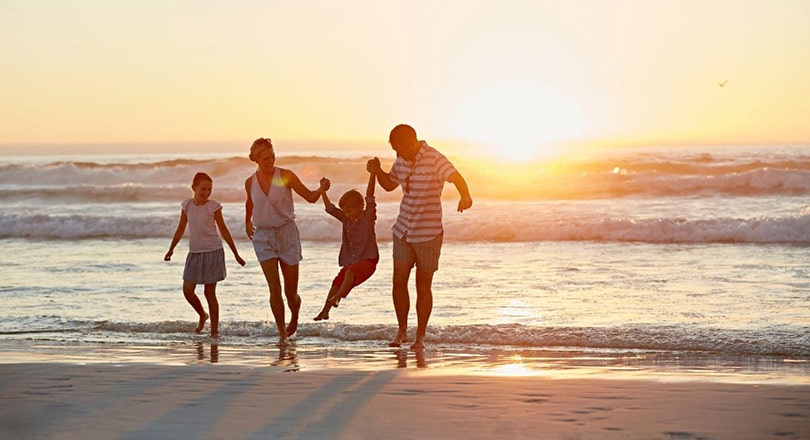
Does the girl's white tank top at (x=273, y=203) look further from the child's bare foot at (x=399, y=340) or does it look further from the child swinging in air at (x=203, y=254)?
the child's bare foot at (x=399, y=340)

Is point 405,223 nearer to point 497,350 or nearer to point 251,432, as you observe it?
point 497,350

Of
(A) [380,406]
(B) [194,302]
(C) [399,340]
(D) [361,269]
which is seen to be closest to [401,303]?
(C) [399,340]

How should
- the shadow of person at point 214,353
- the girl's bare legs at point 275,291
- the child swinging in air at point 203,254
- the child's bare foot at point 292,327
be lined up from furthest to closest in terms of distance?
1. the child swinging in air at point 203,254
2. the child's bare foot at point 292,327
3. the girl's bare legs at point 275,291
4. the shadow of person at point 214,353

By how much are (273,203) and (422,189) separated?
1396 mm

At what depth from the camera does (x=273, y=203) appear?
29.3 ft

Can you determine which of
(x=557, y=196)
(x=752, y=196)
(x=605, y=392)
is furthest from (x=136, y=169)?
(x=605, y=392)

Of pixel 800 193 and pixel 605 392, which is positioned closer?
Result: pixel 605 392

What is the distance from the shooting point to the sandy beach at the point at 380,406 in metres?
5.38

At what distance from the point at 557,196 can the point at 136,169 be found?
2173cm

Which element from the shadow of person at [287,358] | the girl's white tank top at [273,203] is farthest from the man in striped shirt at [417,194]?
the shadow of person at [287,358]

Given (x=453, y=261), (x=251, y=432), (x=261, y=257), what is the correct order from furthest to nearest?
(x=453, y=261)
(x=261, y=257)
(x=251, y=432)

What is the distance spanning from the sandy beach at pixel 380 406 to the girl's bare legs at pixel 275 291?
1914 mm

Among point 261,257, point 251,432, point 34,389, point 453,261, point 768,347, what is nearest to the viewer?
point 251,432

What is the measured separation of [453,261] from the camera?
1559 centimetres
